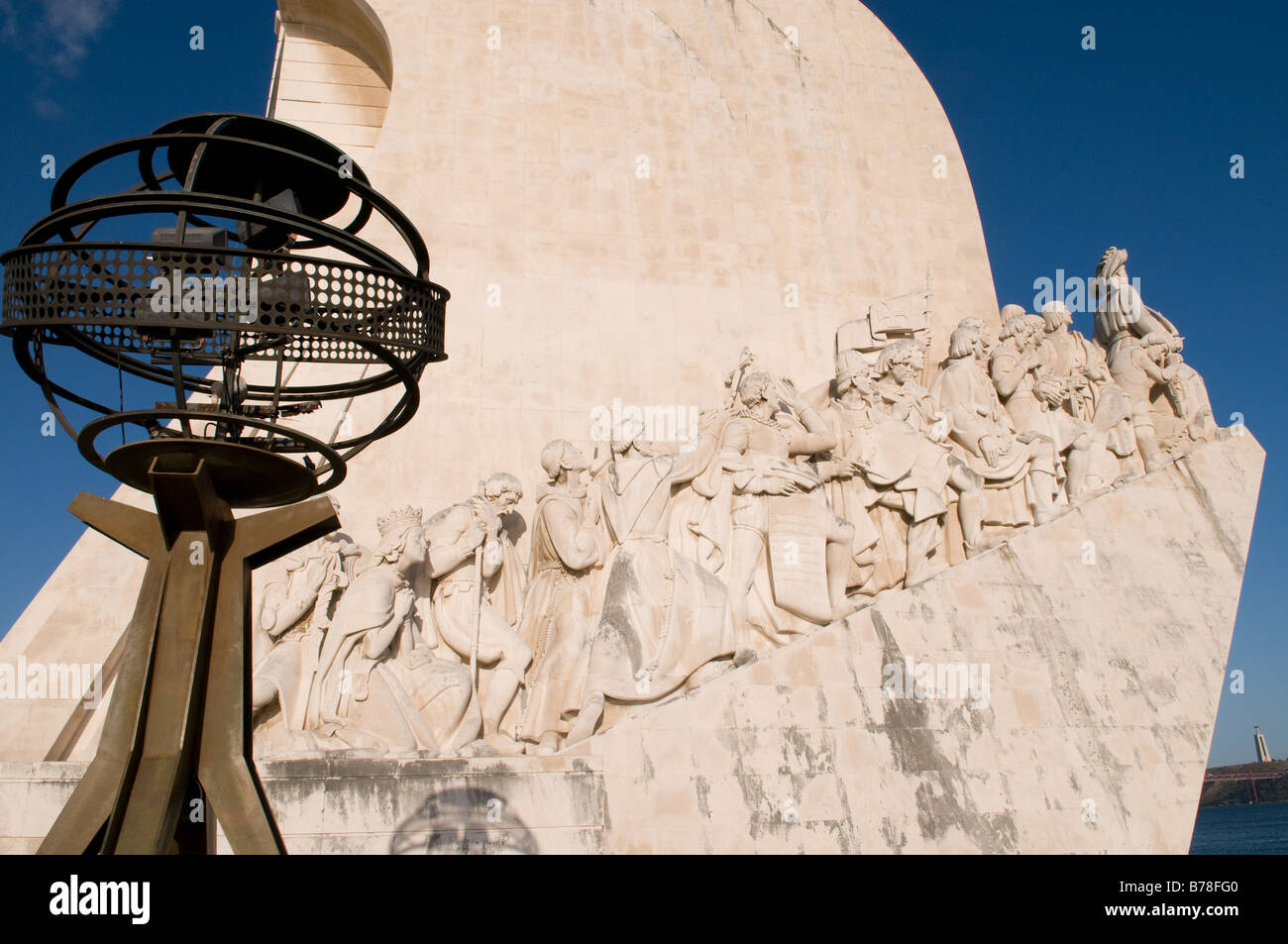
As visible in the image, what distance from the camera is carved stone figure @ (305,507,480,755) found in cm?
634

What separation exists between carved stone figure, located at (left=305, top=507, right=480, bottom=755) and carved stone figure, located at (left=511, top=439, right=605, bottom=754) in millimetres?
487

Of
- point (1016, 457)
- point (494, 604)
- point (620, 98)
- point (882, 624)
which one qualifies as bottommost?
point (882, 624)

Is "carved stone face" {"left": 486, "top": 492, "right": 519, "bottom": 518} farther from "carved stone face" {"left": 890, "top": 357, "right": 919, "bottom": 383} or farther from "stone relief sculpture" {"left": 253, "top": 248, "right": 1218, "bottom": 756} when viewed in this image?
"carved stone face" {"left": 890, "top": 357, "right": 919, "bottom": 383}

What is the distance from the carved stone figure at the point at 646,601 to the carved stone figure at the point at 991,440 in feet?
7.51

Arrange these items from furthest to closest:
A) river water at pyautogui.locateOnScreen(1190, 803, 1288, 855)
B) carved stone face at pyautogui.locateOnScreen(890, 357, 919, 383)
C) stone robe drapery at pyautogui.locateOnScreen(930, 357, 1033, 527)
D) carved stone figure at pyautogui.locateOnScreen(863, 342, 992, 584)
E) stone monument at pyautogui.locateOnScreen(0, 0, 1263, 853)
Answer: river water at pyautogui.locateOnScreen(1190, 803, 1288, 855) → carved stone face at pyautogui.locateOnScreen(890, 357, 919, 383) → stone robe drapery at pyautogui.locateOnScreen(930, 357, 1033, 527) → carved stone figure at pyautogui.locateOnScreen(863, 342, 992, 584) → stone monument at pyautogui.locateOnScreen(0, 0, 1263, 853)

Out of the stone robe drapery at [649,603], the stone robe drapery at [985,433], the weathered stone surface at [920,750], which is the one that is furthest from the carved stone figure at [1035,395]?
the stone robe drapery at [649,603]

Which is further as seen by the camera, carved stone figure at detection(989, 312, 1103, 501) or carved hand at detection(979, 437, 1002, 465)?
carved stone figure at detection(989, 312, 1103, 501)

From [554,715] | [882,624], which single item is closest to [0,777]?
[554,715]

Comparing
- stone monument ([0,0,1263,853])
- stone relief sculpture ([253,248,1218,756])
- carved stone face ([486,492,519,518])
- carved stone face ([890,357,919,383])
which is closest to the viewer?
stone monument ([0,0,1263,853])

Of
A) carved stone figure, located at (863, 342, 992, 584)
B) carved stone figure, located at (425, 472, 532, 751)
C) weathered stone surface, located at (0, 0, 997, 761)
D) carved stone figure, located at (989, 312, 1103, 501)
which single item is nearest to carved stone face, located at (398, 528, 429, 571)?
carved stone figure, located at (425, 472, 532, 751)
